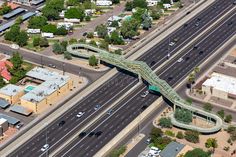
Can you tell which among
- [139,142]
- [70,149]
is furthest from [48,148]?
[139,142]

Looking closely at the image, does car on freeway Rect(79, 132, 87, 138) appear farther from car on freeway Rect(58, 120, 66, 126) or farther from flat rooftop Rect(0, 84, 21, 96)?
flat rooftop Rect(0, 84, 21, 96)

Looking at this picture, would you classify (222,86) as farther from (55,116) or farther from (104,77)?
(55,116)

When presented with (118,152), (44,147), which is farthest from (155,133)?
(44,147)

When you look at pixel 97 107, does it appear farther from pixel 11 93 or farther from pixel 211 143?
pixel 211 143

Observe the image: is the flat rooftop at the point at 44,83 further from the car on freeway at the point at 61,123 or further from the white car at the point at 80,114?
the white car at the point at 80,114

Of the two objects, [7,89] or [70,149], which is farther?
[7,89]
